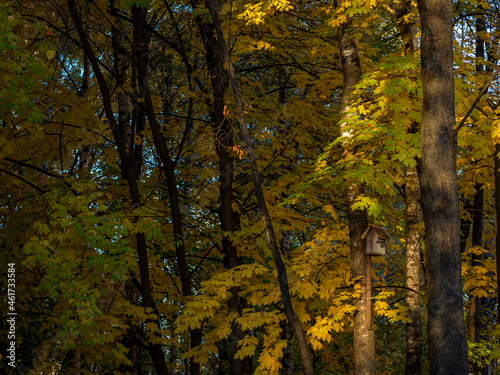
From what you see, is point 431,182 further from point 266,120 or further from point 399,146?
point 266,120

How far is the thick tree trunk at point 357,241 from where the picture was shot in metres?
7.29

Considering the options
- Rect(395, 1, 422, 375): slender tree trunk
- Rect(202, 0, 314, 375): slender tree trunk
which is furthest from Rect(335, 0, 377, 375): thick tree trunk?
Rect(395, 1, 422, 375): slender tree trunk

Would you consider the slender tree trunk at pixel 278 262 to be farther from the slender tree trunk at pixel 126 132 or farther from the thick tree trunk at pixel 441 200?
the slender tree trunk at pixel 126 132

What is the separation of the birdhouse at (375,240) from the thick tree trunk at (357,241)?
15.2 inches

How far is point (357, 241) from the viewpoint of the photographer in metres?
7.72

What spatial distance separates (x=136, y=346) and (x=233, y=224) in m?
3.04

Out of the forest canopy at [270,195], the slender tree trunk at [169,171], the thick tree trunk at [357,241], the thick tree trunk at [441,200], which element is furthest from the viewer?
the slender tree trunk at [169,171]

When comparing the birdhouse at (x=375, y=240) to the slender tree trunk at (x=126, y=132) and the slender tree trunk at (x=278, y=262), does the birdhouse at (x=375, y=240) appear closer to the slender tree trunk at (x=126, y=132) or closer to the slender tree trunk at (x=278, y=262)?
the slender tree trunk at (x=278, y=262)

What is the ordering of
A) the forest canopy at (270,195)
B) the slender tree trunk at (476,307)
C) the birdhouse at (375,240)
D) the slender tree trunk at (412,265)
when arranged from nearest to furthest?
the forest canopy at (270,195)
the birdhouse at (375,240)
the slender tree trunk at (412,265)
the slender tree trunk at (476,307)

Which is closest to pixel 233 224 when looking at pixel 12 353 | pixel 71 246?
pixel 71 246

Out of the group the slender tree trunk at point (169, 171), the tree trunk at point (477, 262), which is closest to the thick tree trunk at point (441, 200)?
the slender tree trunk at point (169, 171)

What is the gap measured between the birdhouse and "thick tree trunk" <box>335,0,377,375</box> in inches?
15.2

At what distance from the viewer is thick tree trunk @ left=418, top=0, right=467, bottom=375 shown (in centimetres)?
522

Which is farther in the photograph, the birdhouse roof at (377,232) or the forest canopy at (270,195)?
the birdhouse roof at (377,232)
